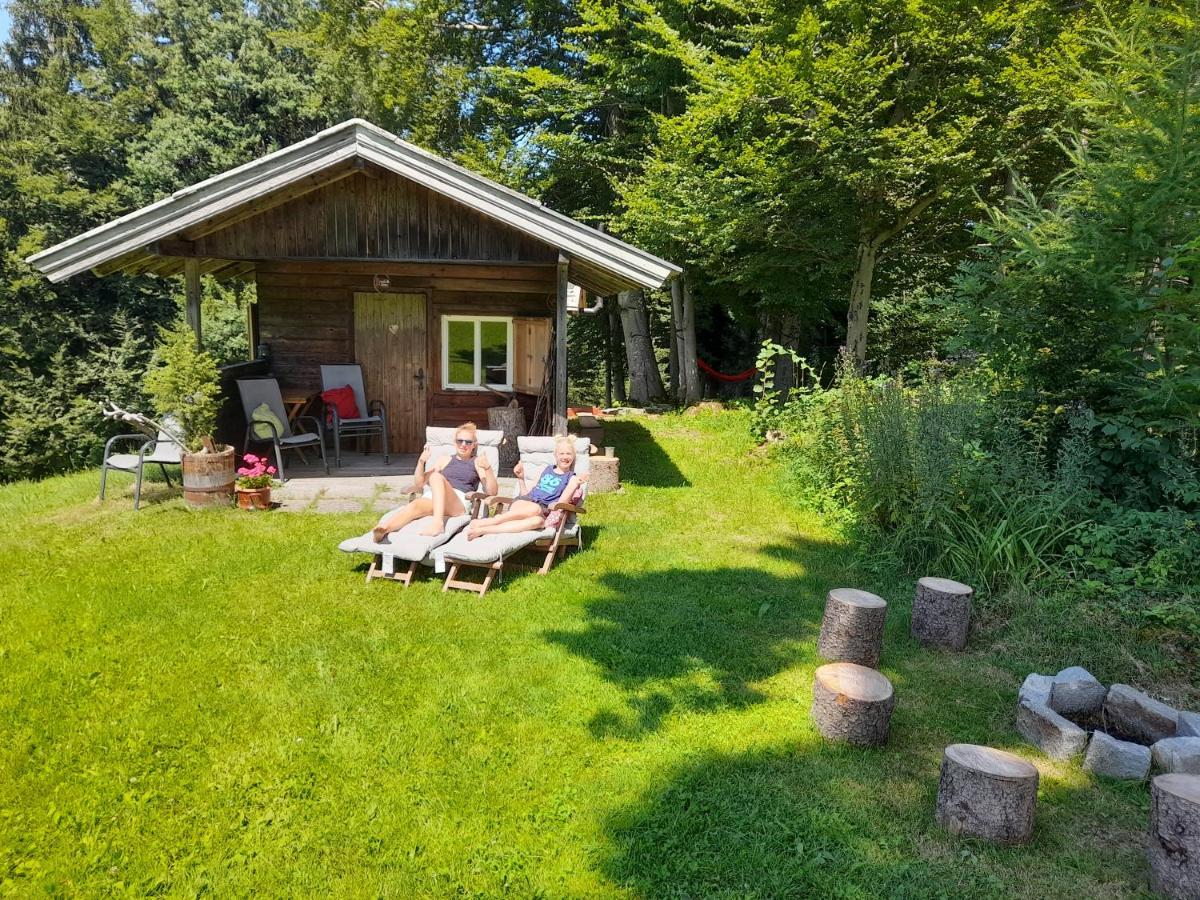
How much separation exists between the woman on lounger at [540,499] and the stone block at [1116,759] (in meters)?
3.83

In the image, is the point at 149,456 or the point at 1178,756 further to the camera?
the point at 149,456

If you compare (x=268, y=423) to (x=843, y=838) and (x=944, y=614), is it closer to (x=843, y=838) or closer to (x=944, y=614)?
(x=944, y=614)

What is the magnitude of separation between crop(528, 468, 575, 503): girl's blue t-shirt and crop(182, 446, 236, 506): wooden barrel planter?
3307 mm

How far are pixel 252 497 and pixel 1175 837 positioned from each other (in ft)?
23.9

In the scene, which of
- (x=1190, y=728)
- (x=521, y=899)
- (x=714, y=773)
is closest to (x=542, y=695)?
(x=714, y=773)

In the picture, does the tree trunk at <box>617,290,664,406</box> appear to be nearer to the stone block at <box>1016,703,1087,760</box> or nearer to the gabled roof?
the gabled roof

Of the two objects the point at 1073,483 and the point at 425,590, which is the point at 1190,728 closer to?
the point at 1073,483

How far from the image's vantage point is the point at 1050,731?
147 inches

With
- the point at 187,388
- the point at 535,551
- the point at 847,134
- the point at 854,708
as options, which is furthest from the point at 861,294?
the point at 854,708

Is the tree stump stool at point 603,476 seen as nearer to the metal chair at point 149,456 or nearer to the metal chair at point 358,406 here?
the metal chair at point 358,406

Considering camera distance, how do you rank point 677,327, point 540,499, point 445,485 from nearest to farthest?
point 445,485 < point 540,499 < point 677,327

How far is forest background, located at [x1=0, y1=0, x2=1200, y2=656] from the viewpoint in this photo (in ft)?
18.4

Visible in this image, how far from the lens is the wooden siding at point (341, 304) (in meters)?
10.3

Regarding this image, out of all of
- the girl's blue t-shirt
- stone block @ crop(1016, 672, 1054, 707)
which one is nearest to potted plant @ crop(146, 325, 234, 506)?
the girl's blue t-shirt
